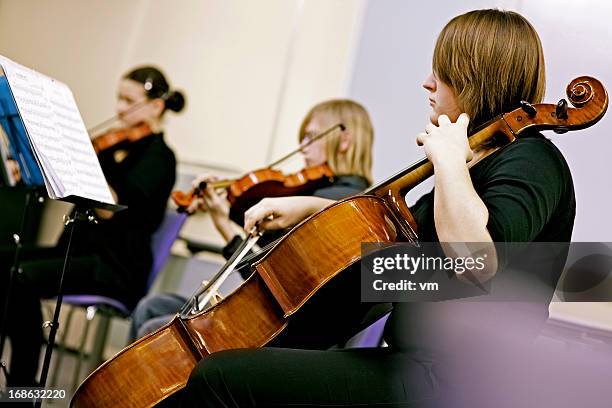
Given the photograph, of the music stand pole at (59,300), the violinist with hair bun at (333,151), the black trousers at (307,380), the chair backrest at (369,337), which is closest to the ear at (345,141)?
the violinist with hair bun at (333,151)

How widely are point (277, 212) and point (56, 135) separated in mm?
462

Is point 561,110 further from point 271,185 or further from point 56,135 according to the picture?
point 271,185

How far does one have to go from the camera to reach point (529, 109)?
1.12 meters

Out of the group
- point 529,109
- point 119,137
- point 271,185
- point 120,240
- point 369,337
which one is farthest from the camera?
point 119,137

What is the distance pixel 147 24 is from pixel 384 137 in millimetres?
1563

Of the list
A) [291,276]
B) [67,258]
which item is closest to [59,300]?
[67,258]

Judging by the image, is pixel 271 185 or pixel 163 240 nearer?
pixel 271 185

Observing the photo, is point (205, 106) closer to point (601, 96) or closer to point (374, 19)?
point (374, 19)

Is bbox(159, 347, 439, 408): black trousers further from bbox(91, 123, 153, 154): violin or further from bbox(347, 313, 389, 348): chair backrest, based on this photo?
bbox(91, 123, 153, 154): violin

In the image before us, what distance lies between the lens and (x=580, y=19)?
72.4 inches

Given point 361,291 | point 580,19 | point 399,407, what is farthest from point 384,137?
point 399,407

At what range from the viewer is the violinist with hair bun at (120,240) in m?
2.38

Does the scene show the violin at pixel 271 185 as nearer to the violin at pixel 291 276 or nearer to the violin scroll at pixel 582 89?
the violin at pixel 291 276

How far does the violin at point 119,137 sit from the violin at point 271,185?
73 cm
